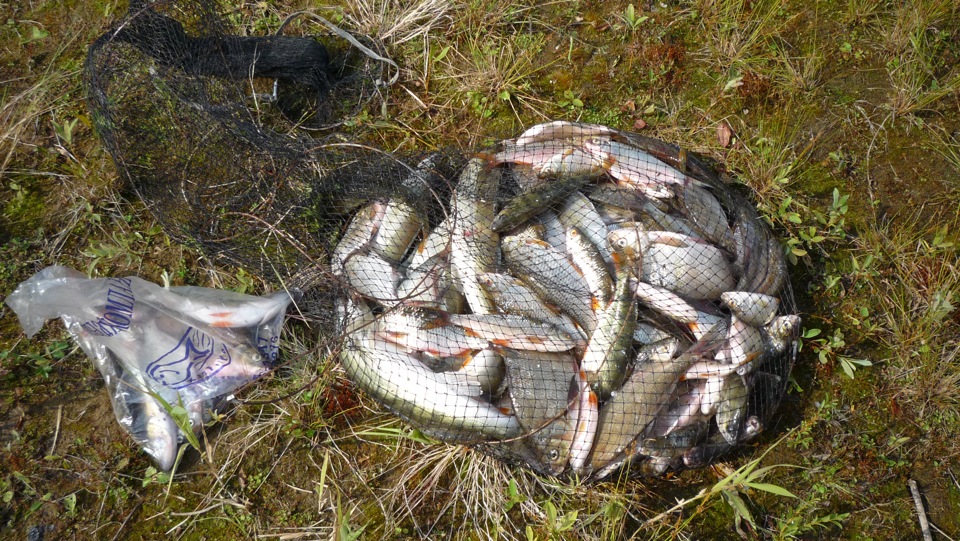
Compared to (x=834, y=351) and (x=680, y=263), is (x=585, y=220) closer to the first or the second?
(x=680, y=263)

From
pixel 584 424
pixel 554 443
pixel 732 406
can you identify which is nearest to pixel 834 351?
pixel 732 406

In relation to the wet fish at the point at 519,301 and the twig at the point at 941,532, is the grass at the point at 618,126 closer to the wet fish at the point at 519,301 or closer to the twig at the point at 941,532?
the twig at the point at 941,532

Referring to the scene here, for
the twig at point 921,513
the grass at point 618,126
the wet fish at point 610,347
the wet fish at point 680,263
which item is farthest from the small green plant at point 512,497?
the twig at point 921,513

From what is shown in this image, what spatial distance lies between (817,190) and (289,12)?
386 centimetres

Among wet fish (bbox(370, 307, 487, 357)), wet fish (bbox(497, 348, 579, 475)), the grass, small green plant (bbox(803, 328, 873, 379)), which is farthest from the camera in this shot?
small green plant (bbox(803, 328, 873, 379))

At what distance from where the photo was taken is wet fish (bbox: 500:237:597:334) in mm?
3023

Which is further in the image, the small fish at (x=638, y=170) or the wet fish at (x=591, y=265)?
the small fish at (x=638, y=170)

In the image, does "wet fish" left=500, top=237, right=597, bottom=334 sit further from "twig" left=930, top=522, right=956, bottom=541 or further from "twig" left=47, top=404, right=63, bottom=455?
"twig" left=47, top=404, right=63, bottom=455

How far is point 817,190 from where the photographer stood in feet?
12.3

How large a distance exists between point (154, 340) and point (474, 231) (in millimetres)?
1723

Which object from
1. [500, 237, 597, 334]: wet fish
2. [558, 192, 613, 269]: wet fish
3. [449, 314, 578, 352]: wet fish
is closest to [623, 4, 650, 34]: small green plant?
[558, 192, 613, 269]: wet fish

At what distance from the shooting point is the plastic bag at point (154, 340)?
10.1 feet

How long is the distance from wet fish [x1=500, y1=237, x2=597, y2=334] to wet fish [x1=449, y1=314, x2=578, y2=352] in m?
0.16

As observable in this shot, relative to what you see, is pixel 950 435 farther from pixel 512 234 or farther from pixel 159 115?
pixel 159 115
